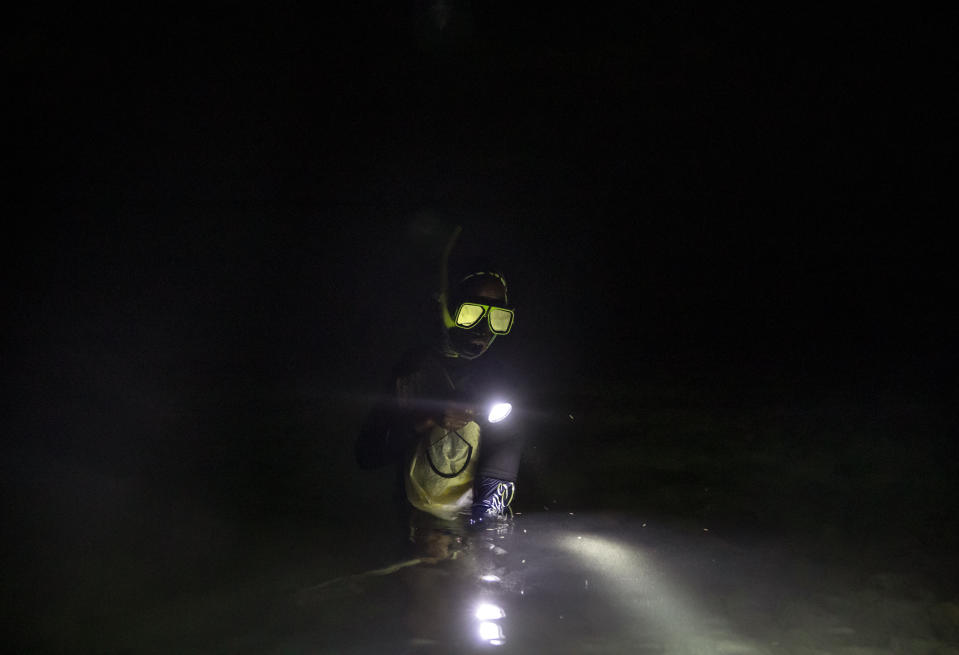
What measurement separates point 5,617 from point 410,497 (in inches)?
75.5

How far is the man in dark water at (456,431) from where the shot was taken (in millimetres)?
3439

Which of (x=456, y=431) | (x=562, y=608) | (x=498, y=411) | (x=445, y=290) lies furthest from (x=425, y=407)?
(x=562, y=608)

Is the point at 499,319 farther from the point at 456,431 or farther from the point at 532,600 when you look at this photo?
the point at 532,600

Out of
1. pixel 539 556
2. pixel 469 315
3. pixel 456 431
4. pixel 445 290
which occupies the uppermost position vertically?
pixel 445 290

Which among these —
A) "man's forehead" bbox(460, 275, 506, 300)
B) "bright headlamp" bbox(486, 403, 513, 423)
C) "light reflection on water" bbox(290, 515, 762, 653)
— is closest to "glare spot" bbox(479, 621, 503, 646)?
"light reflection on water" bbox(290, 515, 762, 653)

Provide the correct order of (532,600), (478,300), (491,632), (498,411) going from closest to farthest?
(491,632) → (532,600) → (498,411) → (478,300)

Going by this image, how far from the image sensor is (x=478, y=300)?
351 centimetres

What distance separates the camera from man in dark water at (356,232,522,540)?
344 centimetres

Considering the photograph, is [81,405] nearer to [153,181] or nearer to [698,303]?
[153,181]

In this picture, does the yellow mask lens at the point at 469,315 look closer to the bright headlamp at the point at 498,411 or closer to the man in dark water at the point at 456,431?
the man in dark water at the point at 456,431

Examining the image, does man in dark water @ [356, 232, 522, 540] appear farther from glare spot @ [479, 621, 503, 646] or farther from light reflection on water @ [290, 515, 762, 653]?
glare spot @ [479, 621, 503, 646]

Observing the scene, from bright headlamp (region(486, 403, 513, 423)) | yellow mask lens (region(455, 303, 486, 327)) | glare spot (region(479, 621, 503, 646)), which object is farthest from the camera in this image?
yellow mask lens (region(455, 303, 486, 327))

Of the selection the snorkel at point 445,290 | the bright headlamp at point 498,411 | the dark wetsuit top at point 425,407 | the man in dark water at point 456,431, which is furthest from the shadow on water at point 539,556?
the snorkel at point 445,290

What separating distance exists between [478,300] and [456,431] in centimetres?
67
